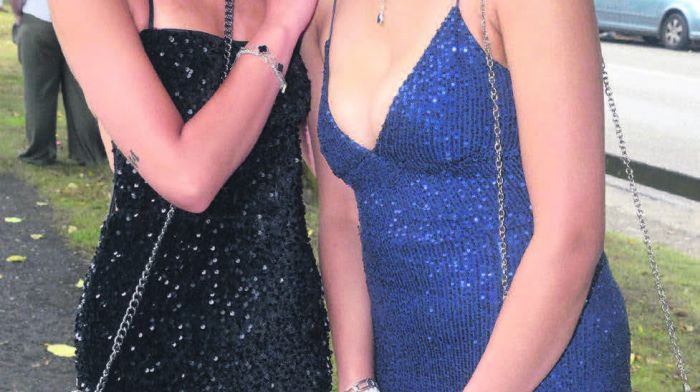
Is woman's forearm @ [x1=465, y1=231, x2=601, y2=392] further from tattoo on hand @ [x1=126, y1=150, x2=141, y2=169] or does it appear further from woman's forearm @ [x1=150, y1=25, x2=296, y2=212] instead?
tattoo on hand @ [x1=126, y1=150, x2=141, y2=169]

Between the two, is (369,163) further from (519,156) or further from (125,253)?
(125,253)

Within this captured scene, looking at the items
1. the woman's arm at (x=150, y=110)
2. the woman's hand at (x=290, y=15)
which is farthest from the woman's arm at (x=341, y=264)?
the woman's arm at (x=150, y=110)

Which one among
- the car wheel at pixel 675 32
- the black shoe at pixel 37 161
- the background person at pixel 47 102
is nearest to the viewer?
the background person at pixel 47 102

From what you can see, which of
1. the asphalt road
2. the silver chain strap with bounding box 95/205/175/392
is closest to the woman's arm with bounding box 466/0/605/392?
the silver chain strap with bounding box 95/205/175/392

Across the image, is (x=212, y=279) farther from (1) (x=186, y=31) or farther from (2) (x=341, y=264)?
(1) (x=186, y=31)

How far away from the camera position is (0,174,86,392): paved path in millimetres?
5027

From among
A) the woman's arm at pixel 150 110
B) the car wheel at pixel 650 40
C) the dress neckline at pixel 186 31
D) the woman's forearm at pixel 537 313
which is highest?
the dress neckline at pixel 186 31

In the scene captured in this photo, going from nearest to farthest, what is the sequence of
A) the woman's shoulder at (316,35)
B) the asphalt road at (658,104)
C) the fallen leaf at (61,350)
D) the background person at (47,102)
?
the woman's shoulder at (316,35) → the fallen leaf at (61,350) → the background person at (47,102) → the asphalt road at (658,104)

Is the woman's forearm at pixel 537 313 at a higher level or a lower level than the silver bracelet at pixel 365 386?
higher

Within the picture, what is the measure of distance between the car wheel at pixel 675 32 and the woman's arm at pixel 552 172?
Result: 16422 millimetres

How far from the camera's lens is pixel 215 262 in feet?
6.79

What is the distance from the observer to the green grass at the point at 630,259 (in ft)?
17.3

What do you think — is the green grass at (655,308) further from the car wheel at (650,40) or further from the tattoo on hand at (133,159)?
the car wheel at (650,40)

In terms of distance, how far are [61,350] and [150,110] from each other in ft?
12.1
